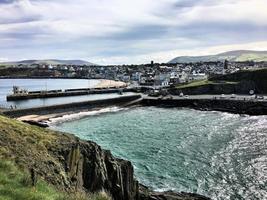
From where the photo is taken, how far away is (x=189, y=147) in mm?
52781

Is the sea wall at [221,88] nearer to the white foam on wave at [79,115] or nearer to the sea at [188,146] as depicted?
the sea at [188,146]

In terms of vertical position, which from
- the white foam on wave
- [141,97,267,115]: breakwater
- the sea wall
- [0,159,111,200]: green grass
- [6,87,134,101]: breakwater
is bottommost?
the white foam on wave

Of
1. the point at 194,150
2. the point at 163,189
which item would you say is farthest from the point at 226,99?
the point at 163,189

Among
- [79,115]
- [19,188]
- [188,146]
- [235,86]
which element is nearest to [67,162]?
[19,188]

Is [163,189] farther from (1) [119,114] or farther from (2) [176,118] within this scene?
(1) [119,114]

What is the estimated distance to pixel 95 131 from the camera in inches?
2643

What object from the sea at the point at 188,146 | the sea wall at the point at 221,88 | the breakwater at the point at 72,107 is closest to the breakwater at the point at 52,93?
the breakwater at the point at 72,107

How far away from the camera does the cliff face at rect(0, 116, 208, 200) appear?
682 inches

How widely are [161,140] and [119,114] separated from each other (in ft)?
109

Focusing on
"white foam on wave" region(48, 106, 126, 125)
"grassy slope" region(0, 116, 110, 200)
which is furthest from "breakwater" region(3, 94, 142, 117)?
"grassy slope" region(0, 116, 110, 200)

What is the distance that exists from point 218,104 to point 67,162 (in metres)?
86.4

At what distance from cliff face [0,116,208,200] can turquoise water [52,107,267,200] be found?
481 inches

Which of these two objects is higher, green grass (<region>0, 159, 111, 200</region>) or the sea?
green grass (<region>0, 159, 111, 200</region>)

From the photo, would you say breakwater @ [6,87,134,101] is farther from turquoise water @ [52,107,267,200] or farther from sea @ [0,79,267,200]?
turquoise water @ [52,107,267,200]
